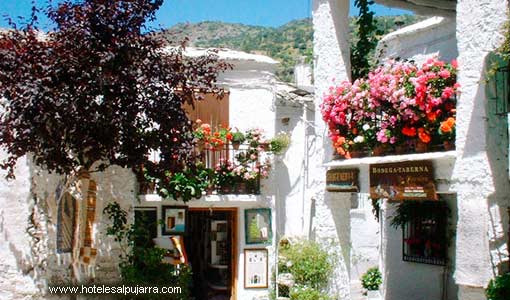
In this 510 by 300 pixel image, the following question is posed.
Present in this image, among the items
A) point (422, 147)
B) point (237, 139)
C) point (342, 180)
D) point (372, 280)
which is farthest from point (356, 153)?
point (372, 280)

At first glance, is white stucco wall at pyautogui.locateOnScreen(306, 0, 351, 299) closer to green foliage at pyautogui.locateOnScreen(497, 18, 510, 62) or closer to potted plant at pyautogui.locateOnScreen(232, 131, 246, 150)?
potted plant at pyautogui.locateOnScreen(232, 131, 246, 150)

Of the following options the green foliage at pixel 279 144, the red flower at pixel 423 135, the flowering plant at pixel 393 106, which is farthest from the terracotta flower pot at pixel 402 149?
the green foliage at pixel 279 144

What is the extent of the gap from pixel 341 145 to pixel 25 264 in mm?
6517

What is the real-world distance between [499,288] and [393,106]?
2931mm

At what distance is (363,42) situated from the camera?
37.7ft

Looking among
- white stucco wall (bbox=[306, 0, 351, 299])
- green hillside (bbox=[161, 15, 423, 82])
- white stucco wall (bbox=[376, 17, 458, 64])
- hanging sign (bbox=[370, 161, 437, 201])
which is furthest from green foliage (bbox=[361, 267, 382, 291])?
green hillside (bbox=[161, 15, 423, 82])

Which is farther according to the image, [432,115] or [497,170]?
[432,115]

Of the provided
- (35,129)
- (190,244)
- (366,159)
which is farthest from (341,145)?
(190,244)

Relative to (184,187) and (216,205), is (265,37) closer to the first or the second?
(216,205)

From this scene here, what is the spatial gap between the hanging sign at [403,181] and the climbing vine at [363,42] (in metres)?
2.77

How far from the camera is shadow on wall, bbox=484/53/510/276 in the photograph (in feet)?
23.4

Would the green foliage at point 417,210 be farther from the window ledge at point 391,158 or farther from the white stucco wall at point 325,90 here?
the window ledge at point 391,158

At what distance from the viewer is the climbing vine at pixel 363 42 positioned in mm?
11422

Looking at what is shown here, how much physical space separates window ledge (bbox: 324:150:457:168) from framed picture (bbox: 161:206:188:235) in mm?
4814
